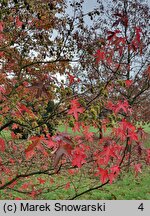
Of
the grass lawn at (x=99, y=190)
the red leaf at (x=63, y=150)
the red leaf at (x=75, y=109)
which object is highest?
the grass lawn at (x=99, y=190)

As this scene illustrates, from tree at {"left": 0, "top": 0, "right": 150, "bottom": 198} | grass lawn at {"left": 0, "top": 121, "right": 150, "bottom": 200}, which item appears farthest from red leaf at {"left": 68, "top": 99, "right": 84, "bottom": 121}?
grass lawn at {"left": 0, "top": 121, "right": 150, "bottom": 200}

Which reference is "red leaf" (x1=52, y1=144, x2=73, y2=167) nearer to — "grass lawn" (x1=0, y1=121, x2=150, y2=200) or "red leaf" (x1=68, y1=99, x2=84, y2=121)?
"red leaf" (x1=68, y1=99, x2=84, y2=121)

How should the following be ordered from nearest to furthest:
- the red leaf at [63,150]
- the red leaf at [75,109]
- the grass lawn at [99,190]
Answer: the red leaf at [63,150], the red leaf at [75,109], the grass lawn at [99,190]

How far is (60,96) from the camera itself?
377 cm

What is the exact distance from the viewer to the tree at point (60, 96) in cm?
338

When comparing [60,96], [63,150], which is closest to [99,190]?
[60,96]

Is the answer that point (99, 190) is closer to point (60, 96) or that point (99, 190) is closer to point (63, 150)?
point (60, 96)

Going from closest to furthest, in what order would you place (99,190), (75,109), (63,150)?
(63,150) → (75,109) → (99,190)

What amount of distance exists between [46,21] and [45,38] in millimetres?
333

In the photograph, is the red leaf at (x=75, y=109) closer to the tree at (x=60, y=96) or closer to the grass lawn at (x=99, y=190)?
the tree at (x=60, y=96)

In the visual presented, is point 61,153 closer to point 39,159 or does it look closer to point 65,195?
point 65,195

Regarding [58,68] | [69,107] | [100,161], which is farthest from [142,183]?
[69,107]

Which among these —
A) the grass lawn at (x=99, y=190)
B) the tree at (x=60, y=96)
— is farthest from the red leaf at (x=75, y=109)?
the grass lawn at (x=99, y=190)

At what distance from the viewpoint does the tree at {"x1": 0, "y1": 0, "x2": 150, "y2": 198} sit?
3.38m
